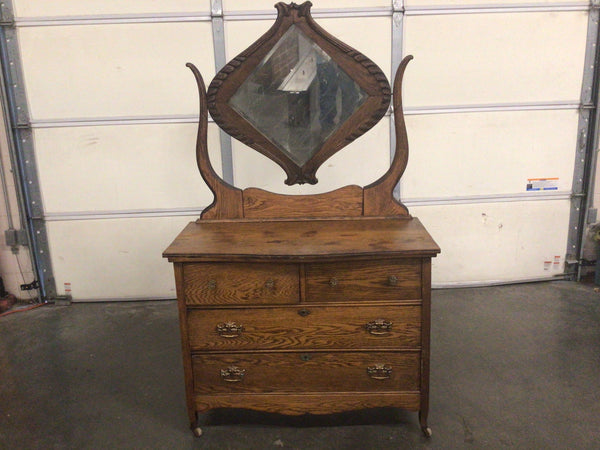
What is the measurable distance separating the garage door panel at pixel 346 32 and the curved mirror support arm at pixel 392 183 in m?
1.28

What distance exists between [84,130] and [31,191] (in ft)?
2.05

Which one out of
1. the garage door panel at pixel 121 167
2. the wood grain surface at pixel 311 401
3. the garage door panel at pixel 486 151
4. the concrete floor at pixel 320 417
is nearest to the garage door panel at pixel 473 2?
the garage door panel at pixel 486 151

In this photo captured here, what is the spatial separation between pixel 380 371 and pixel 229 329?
0.68 m

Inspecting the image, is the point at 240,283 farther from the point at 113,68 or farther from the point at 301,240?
the point at 113,68

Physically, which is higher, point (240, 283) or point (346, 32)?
point (346, 32)

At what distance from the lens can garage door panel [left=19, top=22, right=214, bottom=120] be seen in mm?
3299

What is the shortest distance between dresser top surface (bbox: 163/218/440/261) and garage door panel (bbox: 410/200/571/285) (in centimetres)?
150

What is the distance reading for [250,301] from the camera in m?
1.98

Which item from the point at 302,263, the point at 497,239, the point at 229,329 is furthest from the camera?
the point at 497,239

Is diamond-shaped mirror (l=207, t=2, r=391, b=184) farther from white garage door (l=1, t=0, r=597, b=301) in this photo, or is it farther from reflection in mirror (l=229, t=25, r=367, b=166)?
white garage door (l=1, t=0, r=597, b=301)

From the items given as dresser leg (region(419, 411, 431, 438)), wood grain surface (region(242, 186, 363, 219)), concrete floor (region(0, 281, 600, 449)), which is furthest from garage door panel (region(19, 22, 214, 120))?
dresser leg (region(419, 411, 431, 438))

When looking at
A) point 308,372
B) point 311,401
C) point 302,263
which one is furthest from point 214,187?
point 311,401

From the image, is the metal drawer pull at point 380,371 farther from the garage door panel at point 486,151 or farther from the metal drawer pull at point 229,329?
the garage door panel at point 486,151

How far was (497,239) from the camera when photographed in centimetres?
371
